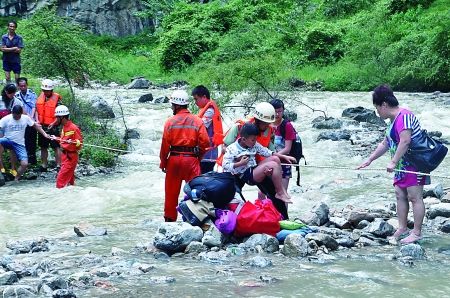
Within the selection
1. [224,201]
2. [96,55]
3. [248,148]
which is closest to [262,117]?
[248,148]

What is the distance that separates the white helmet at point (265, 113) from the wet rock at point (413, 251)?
2.01 meters

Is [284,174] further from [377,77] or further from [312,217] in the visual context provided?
[377,77]

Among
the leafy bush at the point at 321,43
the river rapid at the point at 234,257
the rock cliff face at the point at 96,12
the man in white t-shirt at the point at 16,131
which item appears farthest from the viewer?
the rock cliff face at the point at 96,12

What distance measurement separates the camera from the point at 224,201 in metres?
7.73

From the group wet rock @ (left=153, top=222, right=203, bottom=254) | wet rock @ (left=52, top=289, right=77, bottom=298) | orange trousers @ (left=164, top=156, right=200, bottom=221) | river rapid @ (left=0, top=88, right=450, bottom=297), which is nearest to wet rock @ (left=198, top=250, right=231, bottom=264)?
river rapid @ (left=0, top=88, right=450, bottom=297)

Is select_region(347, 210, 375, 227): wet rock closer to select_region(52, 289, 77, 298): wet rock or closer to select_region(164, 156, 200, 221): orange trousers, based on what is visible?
select_region(164, 156, 200, 221): orange trousers

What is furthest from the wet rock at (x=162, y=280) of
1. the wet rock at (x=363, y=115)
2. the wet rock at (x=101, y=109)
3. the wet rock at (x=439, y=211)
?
the wet rock at (x=363, y=115)

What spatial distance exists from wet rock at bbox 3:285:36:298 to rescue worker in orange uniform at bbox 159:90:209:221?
3.05m

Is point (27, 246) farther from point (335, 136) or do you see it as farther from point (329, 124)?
point (329, 124)

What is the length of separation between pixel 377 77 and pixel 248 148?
21.3 m

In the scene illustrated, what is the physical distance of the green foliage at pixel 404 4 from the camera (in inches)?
1433

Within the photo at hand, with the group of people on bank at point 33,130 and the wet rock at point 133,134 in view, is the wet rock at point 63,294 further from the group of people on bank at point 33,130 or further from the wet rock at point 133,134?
the wet rock at point 133,134

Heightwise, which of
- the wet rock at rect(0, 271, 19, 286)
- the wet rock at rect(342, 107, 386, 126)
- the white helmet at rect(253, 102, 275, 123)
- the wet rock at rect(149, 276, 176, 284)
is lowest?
the wet rock at rect(342, 107, 386, 126)

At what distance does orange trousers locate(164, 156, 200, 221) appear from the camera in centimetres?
842
